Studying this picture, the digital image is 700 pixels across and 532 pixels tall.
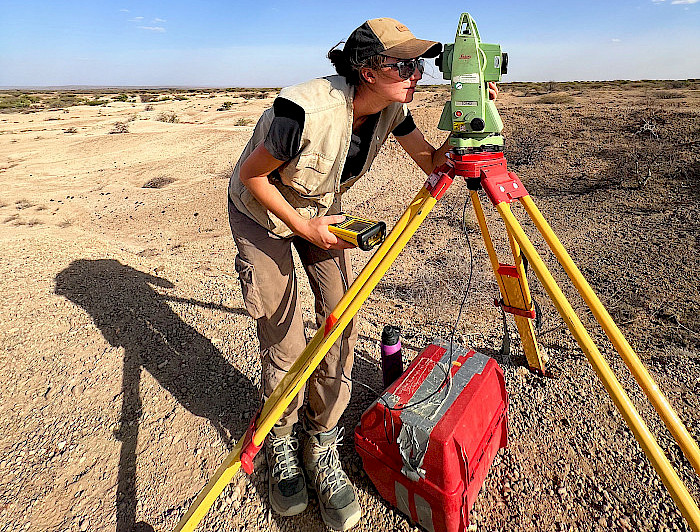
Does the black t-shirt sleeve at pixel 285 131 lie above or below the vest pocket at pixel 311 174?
above

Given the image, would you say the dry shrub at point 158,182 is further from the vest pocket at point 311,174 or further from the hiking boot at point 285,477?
the vest pocket at point 311,174

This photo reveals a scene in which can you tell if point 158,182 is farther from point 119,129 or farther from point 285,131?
point 119,129

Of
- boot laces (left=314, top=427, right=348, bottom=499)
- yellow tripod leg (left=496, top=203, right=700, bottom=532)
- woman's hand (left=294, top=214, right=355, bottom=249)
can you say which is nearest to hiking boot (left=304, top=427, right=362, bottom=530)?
boot laces (left=314, top=427, right=348, bottom=499)

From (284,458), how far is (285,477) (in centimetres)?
11

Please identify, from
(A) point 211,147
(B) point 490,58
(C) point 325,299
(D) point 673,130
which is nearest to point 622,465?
(C) point 325,299

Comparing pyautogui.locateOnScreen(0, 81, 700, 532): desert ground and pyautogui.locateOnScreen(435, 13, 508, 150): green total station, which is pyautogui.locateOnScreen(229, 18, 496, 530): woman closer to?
pyautogui.locateOnScreen(435, 13, 508, 150): green total station

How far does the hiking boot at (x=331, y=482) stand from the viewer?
234cm

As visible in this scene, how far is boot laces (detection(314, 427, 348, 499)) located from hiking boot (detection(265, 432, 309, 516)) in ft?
0.42

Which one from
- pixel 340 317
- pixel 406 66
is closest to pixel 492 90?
pixel 406 66

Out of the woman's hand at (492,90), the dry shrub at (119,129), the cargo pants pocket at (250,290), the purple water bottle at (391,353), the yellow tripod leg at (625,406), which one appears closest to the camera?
the yellow tripod leg at (625,406)

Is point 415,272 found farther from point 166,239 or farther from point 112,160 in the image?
point 112,160

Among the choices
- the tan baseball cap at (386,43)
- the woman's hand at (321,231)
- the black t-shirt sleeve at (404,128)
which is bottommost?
the woman's hand at (321,231)

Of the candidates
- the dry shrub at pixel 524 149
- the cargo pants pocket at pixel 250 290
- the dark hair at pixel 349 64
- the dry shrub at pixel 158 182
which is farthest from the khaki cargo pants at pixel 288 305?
the dry shrub at pixel 158 182

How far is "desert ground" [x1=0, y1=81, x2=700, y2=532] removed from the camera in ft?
8.20
